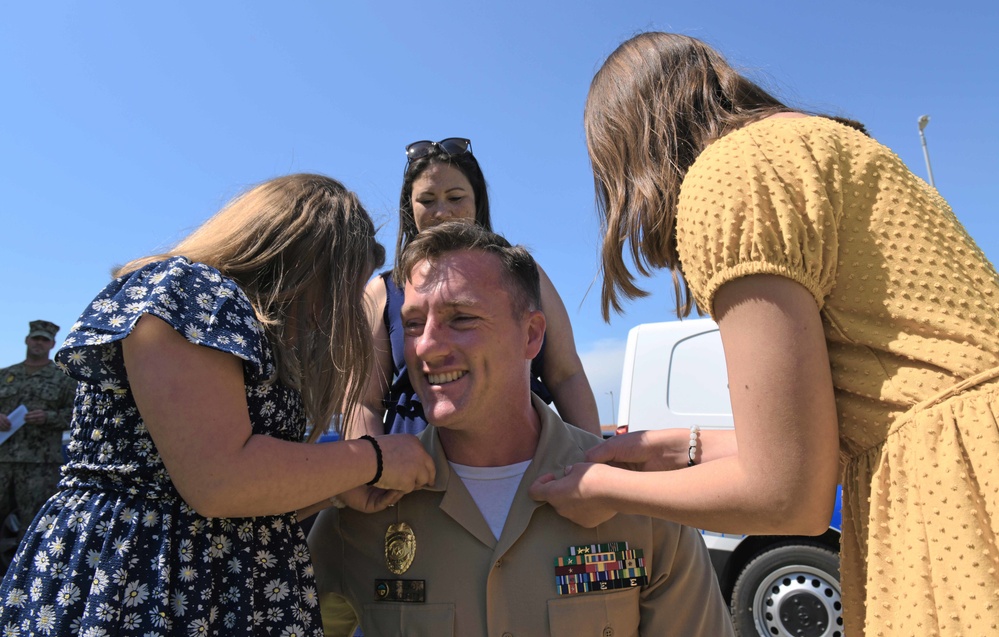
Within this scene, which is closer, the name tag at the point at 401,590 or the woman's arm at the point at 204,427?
the woman's arm at the point at 204,427

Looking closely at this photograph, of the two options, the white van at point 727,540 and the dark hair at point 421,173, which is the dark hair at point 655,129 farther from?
the white van at point 727,540

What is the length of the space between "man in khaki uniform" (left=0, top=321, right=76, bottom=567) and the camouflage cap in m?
0.37

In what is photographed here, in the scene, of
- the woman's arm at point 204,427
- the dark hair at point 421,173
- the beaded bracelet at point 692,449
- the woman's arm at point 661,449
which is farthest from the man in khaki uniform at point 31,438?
the beaded bracelet at point 692,449

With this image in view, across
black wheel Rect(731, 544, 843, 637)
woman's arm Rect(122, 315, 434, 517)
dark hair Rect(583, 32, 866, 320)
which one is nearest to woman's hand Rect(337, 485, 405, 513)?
woman's arm Rect(122, 315, 434, 517)

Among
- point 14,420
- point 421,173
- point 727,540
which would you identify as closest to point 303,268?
point 421,173

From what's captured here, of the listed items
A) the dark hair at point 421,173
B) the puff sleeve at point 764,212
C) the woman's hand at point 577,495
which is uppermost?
the dark hair at point 421,173

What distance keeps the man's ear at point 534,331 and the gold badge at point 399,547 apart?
0.77 meters

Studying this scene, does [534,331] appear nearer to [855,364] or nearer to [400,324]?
[400,324]

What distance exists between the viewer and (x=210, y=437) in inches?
57.9

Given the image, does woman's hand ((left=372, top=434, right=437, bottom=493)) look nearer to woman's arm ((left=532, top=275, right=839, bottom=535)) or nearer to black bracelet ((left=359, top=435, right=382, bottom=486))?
black bracelet ((left=359, top=435, right=382, bottom=486))

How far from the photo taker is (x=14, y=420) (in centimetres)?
727

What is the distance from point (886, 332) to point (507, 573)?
1.25m

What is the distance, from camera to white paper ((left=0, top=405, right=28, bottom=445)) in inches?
285

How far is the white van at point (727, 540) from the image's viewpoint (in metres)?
5.36
